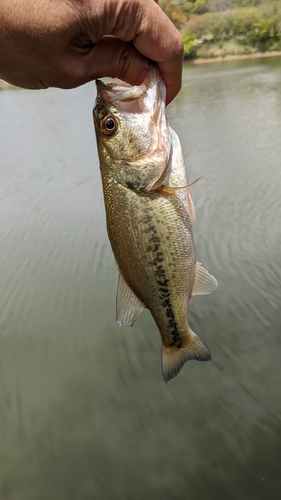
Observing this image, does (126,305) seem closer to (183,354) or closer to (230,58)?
(183,354)

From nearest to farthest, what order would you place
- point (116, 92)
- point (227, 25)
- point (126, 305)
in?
1. point (116, 92)
2. point (126, 305)
3. point (227, 25)

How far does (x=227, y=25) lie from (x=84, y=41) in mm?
35737

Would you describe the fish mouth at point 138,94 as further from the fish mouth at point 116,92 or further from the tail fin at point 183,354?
the tail fin at point 183,354

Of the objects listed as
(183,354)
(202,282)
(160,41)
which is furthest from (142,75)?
(183,354)

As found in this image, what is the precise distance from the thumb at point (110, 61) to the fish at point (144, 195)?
6cm

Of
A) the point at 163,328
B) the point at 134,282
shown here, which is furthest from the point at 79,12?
the point at 163,328

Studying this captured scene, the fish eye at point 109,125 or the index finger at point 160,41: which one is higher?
the index finger at point 160,41

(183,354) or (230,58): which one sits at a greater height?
(183,354)

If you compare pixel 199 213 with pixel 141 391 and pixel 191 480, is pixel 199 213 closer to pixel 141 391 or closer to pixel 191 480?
pixel 141 391

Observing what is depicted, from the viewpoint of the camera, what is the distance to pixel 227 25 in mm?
31953

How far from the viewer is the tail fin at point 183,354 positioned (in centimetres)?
188

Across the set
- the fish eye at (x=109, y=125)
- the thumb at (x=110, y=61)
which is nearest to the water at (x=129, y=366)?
the fish eye at (x=109, y=125)

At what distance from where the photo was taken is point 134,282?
1.75 meters

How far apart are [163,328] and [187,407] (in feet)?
4.76
